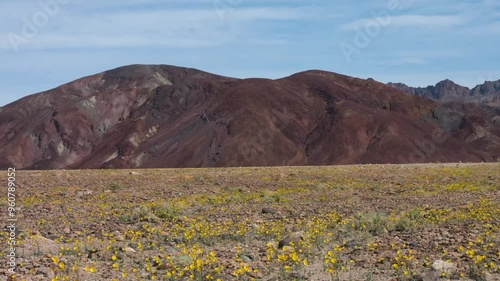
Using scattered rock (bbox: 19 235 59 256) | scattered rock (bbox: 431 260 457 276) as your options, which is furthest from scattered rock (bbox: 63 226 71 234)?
scattered rock (bbox: 431 260 457 276)

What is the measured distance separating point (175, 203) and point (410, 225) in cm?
884

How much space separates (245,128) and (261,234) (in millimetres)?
85706

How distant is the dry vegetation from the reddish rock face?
70.7 m

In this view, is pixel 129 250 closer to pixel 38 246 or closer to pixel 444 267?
pixel 38 246

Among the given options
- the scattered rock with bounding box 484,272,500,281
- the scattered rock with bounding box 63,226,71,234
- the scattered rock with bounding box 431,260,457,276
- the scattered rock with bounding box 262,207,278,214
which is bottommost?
the scattered rock with bounding box 63,226,71,234

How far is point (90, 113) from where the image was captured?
13012cm

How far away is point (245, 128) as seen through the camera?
98.8m

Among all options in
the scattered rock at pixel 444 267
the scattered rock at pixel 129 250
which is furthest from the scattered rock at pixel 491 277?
the scattered rock at pixel 129 250

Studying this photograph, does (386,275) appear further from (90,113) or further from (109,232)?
(90,113)

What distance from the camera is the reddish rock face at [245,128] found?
97000 mm

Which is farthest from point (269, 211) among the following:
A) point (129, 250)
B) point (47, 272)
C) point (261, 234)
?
point (47, 272)

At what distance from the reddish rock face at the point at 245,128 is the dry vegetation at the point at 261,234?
2782 inches

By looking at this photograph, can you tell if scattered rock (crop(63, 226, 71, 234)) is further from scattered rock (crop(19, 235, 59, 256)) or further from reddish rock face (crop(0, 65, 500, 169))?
reddish rock face (crop(0, 65, 500, 169))

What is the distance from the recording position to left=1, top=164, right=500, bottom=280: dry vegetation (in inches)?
371
